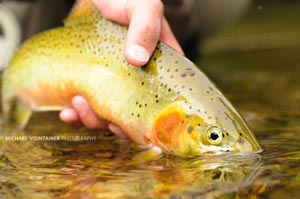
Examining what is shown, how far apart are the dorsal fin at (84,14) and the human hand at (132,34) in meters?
0.04

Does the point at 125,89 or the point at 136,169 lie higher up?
the point at 125,89

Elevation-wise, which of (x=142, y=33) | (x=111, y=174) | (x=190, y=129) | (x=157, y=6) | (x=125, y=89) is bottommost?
(x=111, y=174)

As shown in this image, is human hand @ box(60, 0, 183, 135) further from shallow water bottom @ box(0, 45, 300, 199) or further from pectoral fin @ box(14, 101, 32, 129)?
pectoral fin @ box(14, 101, 32, 129)

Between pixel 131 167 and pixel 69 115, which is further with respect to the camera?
pixel 69 115

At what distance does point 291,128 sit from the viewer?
2.00 meters

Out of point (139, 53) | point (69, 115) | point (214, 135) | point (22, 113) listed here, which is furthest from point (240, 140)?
point (22, 113)

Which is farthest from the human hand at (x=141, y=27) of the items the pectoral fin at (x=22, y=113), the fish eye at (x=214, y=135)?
the pectoral fin at (x=22, y=113)

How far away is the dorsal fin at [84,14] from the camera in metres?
2.12

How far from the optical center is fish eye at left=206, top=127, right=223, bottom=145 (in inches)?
63.0

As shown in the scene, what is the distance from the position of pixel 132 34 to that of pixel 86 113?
1.17ft

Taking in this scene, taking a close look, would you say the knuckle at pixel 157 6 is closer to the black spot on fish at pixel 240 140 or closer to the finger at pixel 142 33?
the finger at pixel 142 33

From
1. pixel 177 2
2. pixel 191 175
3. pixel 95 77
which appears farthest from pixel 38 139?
pixel 177 2

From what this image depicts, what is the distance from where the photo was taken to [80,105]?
206cm

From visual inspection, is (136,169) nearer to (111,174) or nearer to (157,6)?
(111,174)
